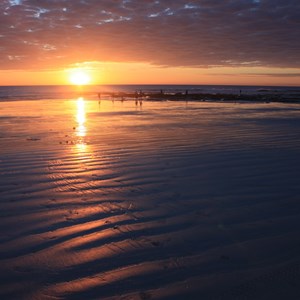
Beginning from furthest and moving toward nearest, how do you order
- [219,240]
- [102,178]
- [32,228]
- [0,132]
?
[0,132] < [102,178] < [32,228] < [219,240]

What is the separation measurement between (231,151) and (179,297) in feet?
25.9

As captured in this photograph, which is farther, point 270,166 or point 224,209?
point 270,166

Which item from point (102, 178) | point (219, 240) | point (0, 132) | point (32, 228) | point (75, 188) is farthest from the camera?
point (0, 132)

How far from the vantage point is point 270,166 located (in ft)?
29.6

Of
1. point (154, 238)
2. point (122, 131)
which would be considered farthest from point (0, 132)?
point (154, 238)

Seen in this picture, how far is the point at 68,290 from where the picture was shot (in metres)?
3.66

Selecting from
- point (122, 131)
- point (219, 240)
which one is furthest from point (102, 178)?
point (122, 131)

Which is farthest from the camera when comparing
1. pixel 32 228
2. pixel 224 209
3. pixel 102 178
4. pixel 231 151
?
pixel 231 151

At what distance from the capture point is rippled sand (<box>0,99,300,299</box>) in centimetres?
379

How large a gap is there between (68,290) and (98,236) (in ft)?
4.20

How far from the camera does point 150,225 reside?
17.5ft

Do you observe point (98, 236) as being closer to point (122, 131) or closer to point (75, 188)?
point (75, 188)

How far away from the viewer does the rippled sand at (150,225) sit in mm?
3791

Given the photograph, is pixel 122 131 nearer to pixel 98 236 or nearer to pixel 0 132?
pixel 0 132
